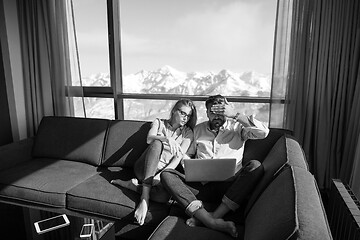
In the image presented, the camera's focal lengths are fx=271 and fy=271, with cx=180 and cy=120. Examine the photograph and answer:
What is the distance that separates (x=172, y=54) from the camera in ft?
9.50

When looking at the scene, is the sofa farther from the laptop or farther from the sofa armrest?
the laptop

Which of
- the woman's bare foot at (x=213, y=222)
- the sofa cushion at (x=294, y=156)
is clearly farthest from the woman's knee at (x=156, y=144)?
the sofa cushion at (x=294, y=156)

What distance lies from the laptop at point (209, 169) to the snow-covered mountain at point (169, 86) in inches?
45.4

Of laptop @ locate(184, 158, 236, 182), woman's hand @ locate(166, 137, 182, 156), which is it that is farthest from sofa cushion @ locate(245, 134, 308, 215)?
woman's hand @ locate(166, 137, 182, 156)

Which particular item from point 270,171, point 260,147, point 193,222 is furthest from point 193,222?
point 260,147

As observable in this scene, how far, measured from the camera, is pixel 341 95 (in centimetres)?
230

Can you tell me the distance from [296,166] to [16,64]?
301cm

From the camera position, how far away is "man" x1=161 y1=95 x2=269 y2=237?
5.11ft

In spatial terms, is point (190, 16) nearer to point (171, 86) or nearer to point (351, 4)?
point (171, 86)

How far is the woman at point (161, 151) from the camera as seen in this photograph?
1.82m

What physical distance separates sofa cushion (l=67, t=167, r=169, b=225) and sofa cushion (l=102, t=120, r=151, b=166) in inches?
11.2

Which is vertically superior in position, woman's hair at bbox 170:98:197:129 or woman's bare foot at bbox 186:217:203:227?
woman's hair at bbox 170:98:197:129

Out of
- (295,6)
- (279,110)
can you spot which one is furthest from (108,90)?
(295,6)

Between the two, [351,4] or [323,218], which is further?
[351,4]
